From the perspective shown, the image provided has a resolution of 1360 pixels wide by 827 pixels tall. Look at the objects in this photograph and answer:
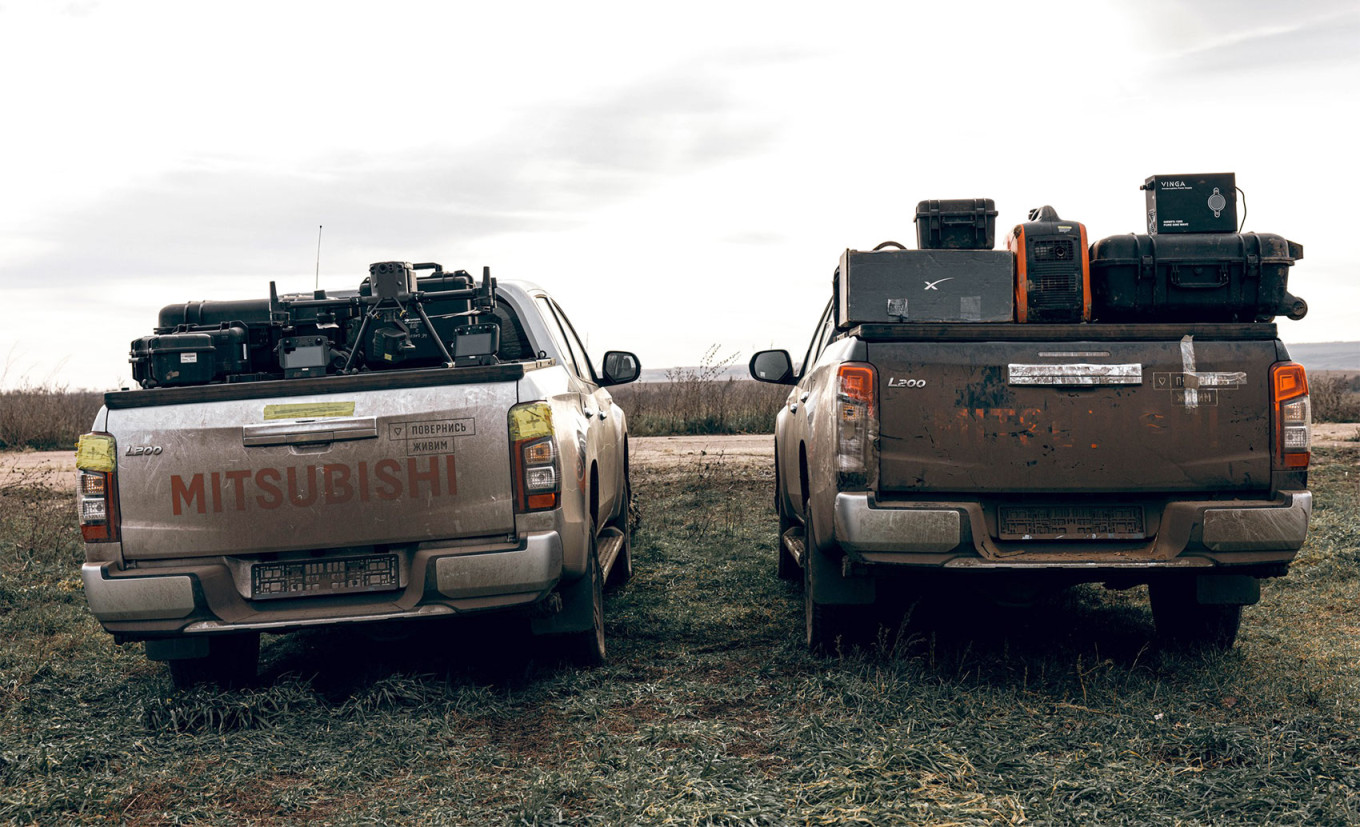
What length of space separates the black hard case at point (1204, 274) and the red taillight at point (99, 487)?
4.64 meters

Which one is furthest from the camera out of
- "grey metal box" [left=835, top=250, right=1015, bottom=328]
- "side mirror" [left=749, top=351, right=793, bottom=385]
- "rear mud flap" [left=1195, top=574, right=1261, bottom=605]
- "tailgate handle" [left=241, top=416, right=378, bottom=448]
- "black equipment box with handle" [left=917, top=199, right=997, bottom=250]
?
"side mirror" [left=749, top=351, right=793, bottom=385]

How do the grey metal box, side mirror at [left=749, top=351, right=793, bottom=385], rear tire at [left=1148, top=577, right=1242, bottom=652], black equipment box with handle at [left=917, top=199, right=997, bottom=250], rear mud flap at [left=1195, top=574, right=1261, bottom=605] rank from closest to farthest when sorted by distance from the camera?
rear mud flap at [left=1195, top=574, right=1261, bottom=605] < rear tire at [left=1148, top=577, right=1242, bottom=652] < the grey metal box < black equipment box with handle at [left=917, top=199, right=997, bottom=250] < side mirror at [left=749, top=351, right=793, bottom=385]

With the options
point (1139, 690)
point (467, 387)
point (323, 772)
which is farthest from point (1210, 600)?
point (323, 772)

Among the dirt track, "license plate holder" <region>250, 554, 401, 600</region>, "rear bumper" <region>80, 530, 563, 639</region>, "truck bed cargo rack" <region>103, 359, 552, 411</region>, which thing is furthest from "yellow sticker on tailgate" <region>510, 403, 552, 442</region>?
the dirt track

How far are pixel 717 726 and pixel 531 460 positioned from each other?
1.27 metres

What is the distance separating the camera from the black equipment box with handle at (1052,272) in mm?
5328

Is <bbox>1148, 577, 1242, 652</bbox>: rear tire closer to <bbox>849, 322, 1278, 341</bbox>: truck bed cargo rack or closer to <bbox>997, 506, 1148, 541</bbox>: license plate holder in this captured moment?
<bbox>997, 506, 1148, 541</bbox>: license plate holder

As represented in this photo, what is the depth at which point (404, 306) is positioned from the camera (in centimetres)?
537

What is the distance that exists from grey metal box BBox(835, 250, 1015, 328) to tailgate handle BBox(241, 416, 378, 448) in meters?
2.42

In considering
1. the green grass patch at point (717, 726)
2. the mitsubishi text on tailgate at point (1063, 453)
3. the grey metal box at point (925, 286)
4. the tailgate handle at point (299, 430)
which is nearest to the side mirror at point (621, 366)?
the green grass patch at point (717, 726)

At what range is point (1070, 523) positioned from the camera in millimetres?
4387

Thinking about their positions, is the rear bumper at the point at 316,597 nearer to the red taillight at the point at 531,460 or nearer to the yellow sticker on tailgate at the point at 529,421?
the red taillight at the point at 531,460

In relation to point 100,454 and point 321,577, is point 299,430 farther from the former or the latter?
point 100,454

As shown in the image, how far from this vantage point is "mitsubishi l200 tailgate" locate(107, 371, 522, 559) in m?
4.20
